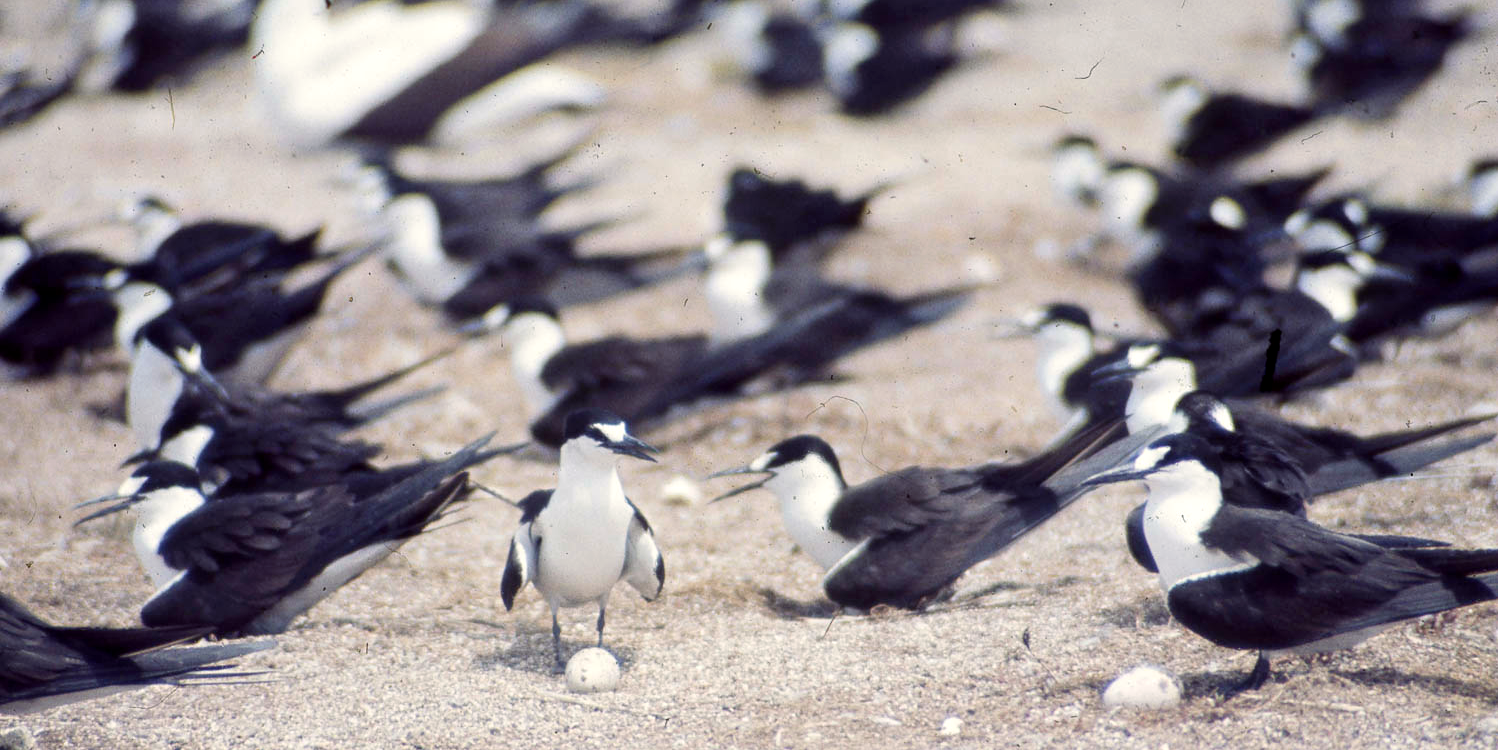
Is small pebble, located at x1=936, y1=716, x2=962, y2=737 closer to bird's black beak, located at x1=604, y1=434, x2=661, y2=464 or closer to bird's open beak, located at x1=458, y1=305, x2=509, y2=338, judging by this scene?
bird's black beak, located at x1=604, y1=434, x2=661, y2=464

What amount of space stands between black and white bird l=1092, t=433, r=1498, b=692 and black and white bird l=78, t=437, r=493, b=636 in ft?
6.84

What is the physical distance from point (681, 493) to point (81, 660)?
2.55 metres

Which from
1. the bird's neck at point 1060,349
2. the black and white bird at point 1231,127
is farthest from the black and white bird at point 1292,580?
the black and white bird at point 1231,127

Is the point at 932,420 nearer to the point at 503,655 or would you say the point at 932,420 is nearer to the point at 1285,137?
the point at 503,655

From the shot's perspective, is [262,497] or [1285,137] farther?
[1285,137]

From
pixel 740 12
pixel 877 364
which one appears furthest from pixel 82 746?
pixel 740 12

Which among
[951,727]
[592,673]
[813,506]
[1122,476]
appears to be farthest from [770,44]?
[951,727]

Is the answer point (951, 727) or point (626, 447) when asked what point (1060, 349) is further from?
point (951, 727)

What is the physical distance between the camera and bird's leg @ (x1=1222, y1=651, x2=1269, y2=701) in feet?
10.5

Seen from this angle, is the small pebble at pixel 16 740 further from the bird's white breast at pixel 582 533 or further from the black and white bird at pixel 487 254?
the black and white bird at pixel 487 254

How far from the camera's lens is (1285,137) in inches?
359

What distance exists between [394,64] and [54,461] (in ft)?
16.3

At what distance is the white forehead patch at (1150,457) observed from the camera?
337 cm

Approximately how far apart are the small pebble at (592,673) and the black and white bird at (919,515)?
2.60 feet
